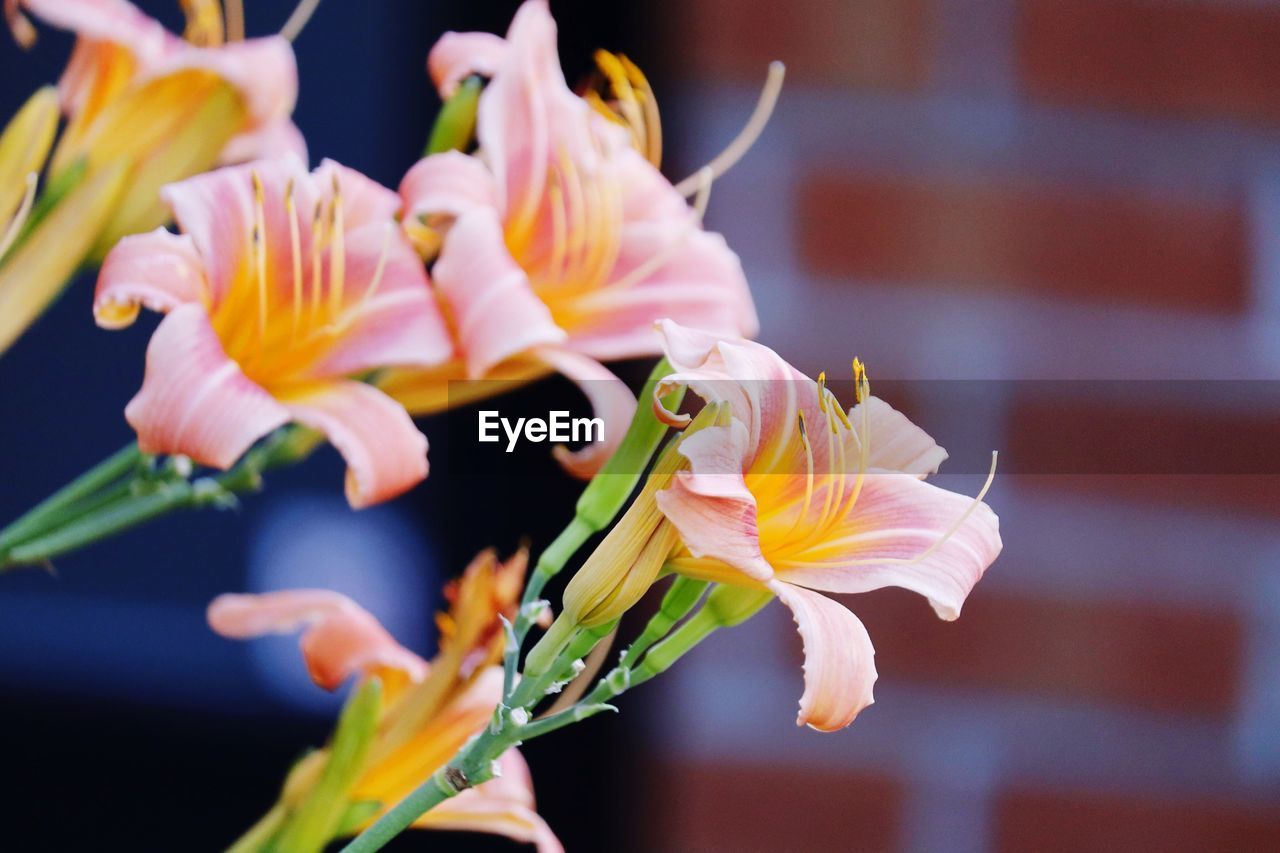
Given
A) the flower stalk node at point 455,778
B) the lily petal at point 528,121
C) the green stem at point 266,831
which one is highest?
the lily petal at point 528,121

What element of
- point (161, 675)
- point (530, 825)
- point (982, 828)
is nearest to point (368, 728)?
point (530, 825)

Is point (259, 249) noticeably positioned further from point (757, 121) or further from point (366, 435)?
point (757, 121)

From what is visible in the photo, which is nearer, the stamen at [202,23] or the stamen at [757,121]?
the stamen at [202,23]

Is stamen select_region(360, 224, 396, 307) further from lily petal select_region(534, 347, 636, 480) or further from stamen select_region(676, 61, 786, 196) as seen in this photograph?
stamen select_region(676, 61, 786, 196)

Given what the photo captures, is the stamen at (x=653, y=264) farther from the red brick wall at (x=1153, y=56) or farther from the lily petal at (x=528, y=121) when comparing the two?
the red brick wall at (x=1153, y=56)

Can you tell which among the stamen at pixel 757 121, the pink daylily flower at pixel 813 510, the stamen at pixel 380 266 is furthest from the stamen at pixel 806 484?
the stamen at pixel 757 121

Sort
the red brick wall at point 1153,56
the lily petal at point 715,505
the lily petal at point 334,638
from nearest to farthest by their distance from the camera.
Result: the lily petal at point 715,505, the lily petal at point 334,638, the red brick wall at point 1153,56

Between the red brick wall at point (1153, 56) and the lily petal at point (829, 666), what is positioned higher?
the red brick wall at point (1153, 56)

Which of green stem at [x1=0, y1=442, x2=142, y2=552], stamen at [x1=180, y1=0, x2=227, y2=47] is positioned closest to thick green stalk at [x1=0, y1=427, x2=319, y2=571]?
green stem at [x1=0, y1=442, x2=142, y2=552]

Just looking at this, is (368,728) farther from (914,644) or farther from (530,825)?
(914,644)
